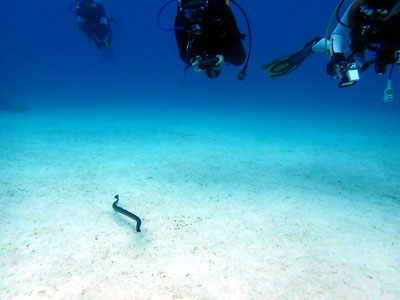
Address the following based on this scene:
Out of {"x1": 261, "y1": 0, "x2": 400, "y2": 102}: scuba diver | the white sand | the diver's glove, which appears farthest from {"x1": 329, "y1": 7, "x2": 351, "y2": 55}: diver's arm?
the white sand

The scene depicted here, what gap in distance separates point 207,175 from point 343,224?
117 inches

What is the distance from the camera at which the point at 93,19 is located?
11.4 m

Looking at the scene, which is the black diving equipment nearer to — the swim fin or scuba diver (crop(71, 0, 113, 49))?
the swim fin

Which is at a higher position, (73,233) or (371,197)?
(371,197)

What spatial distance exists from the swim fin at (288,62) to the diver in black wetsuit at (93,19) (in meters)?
9.05

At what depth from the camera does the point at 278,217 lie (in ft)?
11.6

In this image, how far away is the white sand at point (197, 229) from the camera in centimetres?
223

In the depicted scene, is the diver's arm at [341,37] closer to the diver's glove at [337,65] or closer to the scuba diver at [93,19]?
the diver's glove at [337,65]

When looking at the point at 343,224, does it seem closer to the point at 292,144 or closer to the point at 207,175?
the point at 207,175

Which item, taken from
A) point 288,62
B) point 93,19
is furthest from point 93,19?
point 288,62

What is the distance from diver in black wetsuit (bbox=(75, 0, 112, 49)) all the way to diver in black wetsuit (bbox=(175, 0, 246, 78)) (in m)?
8.91

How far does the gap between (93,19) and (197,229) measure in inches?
505

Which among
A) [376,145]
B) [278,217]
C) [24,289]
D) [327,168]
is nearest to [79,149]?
[24,289]

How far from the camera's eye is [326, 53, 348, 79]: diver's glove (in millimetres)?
3648
